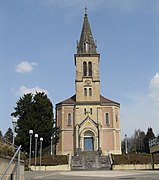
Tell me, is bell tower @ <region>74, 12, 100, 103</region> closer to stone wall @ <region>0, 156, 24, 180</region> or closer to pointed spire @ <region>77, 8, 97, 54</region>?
pointed spire @ <region>77, 8, 97, 54</region>

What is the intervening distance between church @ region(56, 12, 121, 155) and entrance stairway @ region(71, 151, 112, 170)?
201 centimetres

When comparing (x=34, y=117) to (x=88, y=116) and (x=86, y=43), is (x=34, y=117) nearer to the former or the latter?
(x=88, y=116)

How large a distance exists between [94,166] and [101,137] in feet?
38.5

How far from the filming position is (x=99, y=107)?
55594 millimetres

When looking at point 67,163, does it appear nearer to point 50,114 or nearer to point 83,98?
point 50,114

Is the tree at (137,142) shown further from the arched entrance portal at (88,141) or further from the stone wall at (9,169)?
the stone wall at (9,169)

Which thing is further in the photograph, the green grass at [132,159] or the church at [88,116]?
the church at [88,116]

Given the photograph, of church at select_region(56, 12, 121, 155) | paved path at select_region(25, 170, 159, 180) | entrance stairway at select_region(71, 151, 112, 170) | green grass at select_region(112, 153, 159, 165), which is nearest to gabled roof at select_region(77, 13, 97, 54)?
church at select_region(56, 12, 121, 155)

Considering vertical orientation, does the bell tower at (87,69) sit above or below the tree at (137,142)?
above

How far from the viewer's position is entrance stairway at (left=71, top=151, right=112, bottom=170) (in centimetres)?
4147

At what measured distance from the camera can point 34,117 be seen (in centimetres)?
4531

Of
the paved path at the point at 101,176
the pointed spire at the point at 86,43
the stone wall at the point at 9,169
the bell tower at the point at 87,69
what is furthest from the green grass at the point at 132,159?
the stone wall at the point at 9,169

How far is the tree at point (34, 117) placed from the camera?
144 feet

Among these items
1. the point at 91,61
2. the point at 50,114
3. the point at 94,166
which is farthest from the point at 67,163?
the point at 91,61
